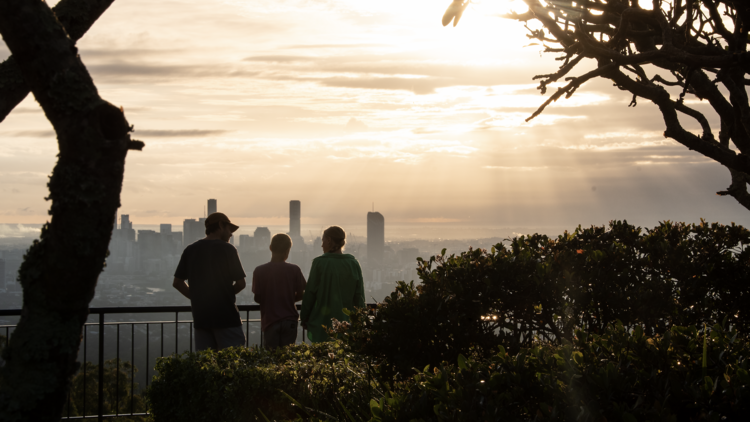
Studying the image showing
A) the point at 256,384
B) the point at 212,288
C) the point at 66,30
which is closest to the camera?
the point at 66,30

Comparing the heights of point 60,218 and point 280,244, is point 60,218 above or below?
above

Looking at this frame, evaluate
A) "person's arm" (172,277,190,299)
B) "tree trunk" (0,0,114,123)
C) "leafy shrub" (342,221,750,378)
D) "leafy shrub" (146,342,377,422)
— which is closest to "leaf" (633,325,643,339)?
"leafy shrub" (342,221,750,378)

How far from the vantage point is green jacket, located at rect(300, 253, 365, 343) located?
6.04 meters

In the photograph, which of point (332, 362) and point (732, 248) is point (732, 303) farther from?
point (332, 362)

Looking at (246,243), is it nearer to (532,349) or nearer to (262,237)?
(262,237)

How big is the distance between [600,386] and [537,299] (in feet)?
5.61

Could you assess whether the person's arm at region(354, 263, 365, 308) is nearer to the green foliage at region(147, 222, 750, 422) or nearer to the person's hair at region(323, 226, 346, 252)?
the person's hair at region(323, 226, 346, 252)

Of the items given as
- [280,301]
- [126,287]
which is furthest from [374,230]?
[280,301]

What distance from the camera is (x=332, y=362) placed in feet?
→ 16.1

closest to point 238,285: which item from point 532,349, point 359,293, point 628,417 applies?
point 359,293

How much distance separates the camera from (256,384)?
464cm

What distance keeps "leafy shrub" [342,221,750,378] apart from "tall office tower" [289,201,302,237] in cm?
8260

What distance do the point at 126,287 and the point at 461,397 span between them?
277 feet

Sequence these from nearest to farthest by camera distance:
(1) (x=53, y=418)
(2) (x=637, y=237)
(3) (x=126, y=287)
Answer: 1. (1) (x=53, y=418)
2. (2) (x=637, y=237)
3. (3) (x=126, y=287)
